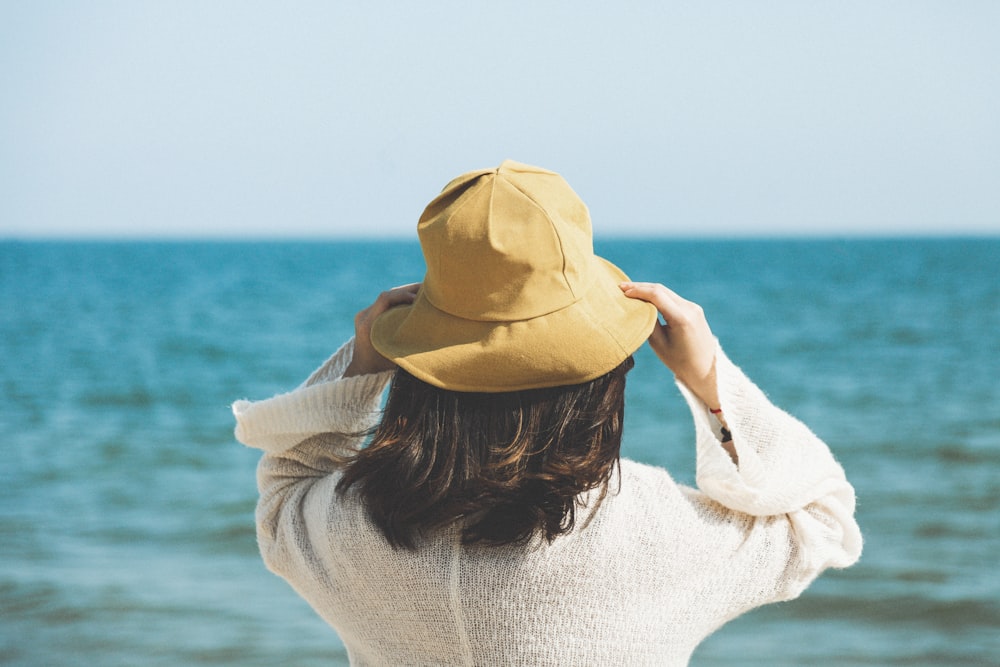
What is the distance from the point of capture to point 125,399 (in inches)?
440

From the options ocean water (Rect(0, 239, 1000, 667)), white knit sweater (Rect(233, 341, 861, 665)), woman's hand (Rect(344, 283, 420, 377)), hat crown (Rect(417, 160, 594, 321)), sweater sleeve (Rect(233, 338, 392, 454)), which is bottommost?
ocean water (Rect(0, 239, 1000, 667))

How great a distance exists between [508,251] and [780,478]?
0.44 metres

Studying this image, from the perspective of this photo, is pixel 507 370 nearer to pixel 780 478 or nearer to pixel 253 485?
pixel 780 478

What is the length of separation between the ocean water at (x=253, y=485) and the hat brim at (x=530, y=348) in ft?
11.6

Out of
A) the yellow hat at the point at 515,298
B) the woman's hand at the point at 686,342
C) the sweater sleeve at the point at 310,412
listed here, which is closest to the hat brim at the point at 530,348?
the yellow hat at the point at 515,298

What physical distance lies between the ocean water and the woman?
Answer: 3302mm

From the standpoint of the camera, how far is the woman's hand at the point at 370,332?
1.33 meters

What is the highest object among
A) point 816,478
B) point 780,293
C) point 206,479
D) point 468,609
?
point 816,478

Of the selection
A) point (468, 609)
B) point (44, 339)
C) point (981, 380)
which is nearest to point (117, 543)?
point (468, 609)

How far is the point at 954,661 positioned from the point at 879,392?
710 centimetres

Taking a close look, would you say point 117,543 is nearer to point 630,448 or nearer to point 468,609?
point 630,448

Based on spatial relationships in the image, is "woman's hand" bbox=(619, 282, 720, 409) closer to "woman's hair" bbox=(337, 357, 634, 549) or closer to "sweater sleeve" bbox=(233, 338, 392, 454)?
"woman's hair" bbox=(337, 357, 634, 549)

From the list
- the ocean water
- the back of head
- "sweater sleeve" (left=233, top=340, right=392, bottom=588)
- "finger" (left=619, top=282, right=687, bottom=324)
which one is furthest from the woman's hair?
the ocean water

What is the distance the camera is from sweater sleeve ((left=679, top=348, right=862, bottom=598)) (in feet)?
3.94
